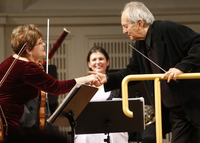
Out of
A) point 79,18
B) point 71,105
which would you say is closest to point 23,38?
point 71,105

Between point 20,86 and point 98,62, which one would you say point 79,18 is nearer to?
point 98,62

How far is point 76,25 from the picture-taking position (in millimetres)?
5648

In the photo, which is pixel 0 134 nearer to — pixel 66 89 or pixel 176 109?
pixel 66 89

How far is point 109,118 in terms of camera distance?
8.91 ft

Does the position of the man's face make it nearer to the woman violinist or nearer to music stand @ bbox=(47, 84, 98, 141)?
music stand @ bbox=(47, 84, 98, 141)

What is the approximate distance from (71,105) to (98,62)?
152 cm

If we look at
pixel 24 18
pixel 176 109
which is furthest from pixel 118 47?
pixel 176 109

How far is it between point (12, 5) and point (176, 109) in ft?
13.4

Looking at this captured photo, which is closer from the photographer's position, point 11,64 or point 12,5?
point 11,64

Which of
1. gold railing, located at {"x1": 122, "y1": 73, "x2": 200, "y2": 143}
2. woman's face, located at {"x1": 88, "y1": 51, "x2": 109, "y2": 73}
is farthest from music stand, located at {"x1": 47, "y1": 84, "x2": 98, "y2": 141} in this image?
woman's face, located at {"x1": 88, "y1": 51, "x2": 109, "y2": 73}

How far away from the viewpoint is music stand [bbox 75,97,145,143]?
8.70ft

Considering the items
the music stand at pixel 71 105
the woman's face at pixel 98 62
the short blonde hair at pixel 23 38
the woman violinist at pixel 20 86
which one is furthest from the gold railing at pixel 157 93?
the woman's face at pixel 98 62

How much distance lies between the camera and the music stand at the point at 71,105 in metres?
2.25

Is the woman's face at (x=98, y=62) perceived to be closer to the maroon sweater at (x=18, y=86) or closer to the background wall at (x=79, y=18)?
the maroon sweater at (x=18, y=86)
